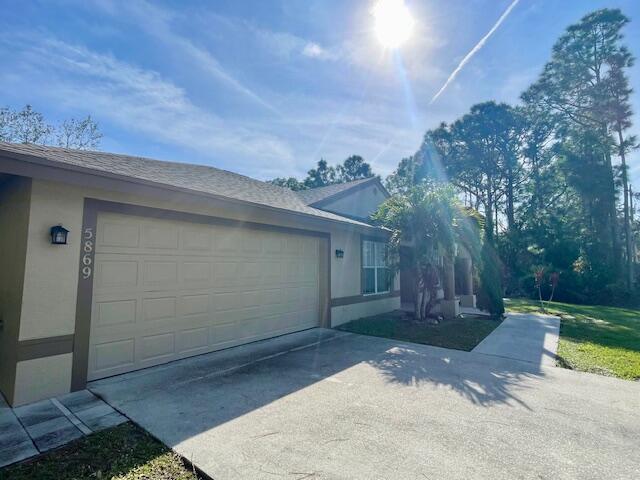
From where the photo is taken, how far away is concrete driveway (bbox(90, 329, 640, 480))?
9.47 feet

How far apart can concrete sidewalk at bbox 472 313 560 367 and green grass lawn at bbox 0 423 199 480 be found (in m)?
5.96

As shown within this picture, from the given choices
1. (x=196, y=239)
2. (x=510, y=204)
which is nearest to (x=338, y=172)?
(x=510, y=204)

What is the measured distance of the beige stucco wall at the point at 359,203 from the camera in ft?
39.4

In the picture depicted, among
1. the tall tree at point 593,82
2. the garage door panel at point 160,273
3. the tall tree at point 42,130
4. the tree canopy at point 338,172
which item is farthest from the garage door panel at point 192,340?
the tree canopy at point 338,172

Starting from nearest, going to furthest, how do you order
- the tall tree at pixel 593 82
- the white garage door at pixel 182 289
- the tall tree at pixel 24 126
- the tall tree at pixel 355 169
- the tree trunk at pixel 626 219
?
the white garage door at pixel 182 289, the tall tree at pixel 24 126, the tree trunk at pixel 626 219, the tall tree at pixel 593 82, the tall tree at pixel 355 169

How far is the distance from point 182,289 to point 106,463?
3.14 metres

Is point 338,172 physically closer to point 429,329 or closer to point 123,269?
point 429,329

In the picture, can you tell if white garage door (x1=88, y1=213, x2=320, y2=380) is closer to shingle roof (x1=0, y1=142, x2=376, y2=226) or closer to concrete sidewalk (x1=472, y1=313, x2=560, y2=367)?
shingle roof (x1=0, y1=142, x2=376, y2=226)

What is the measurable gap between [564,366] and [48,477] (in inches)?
289

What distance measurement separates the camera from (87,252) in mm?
4516

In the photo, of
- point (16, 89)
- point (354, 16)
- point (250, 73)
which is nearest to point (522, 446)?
point (354, 16)

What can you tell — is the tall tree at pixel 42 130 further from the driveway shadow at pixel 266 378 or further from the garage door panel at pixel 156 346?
the driveway shadow at pixel 266 378

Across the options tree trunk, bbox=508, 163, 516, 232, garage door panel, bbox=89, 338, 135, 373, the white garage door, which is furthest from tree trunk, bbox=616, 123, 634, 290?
garage door panel, bbox=89, 338, 135, 373

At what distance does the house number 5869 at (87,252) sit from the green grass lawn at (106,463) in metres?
2.13
